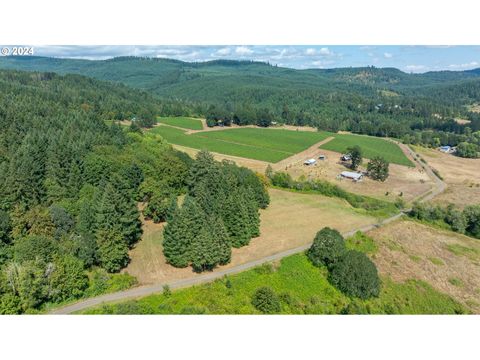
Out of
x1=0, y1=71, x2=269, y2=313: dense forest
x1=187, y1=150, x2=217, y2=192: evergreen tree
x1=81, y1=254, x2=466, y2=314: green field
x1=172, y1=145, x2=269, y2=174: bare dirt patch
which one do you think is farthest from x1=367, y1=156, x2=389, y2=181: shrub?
x1=81, y1=254, x2=466, y2=314: green field

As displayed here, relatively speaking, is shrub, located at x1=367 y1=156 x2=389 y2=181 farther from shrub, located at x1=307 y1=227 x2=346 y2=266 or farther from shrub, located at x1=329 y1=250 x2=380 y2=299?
shrub, located at x1=329 y1=250 x2=380 y2=299

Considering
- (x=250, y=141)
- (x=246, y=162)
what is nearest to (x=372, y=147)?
(x=250, y=141)

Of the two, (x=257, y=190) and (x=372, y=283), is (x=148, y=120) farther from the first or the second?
(x=372, y=283)

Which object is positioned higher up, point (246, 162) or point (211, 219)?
point (211, 219)

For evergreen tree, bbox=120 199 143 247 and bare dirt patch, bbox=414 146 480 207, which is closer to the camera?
evergreen tree, bbox=120 199 143 247

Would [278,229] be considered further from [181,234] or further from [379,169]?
[379,169]

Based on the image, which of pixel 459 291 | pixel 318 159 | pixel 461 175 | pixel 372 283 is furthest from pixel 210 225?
pixel 461 175
